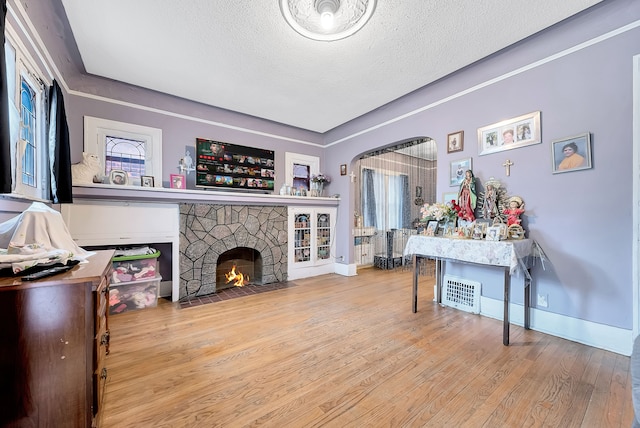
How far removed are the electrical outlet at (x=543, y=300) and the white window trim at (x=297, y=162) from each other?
3.72 metres

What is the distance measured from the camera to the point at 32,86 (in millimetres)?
1982

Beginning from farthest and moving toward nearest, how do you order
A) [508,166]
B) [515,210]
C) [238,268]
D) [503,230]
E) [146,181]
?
[238,268], [146,181], [508,166], [515,210], [503,230]

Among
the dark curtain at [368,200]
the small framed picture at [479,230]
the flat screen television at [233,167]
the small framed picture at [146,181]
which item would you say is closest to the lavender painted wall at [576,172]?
the small framed picture at [479,230]

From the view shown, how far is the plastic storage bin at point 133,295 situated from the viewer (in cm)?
285

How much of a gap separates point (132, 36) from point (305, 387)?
10.9ft

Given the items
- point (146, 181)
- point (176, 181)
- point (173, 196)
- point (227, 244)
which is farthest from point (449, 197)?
point (146, 181)

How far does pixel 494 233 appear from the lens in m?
2.37

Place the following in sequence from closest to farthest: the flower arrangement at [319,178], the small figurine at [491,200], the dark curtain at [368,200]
Answer: the small figurine at [491,200], the flower arrangement at [319,178], the dark curtain at [368,200]

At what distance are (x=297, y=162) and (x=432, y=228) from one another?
9.14 ft

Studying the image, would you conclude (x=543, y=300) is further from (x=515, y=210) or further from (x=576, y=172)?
(x=576, y=172)

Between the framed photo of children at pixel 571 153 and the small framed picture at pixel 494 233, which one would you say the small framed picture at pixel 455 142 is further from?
the small framed picture at pixel 494 233

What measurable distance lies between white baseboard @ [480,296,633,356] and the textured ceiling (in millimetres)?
2637

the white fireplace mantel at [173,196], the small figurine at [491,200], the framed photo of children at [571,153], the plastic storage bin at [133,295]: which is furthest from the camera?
the plastic storage bin at [133,295]

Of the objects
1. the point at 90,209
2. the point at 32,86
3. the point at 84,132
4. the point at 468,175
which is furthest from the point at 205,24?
the point at 468,175
